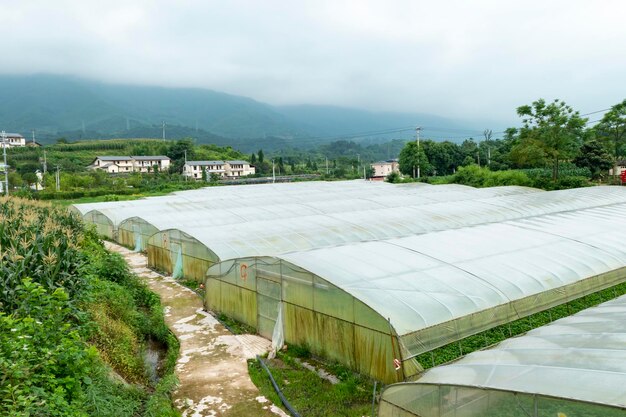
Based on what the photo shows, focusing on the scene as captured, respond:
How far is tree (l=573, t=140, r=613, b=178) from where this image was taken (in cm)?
5628

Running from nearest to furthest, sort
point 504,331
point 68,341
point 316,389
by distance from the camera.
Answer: point 68,341 < point 316,389 < point 504,331

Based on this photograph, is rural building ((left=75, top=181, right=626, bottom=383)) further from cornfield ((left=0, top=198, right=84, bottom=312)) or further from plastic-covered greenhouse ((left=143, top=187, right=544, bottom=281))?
cornfield ((left=0, top=198, right=84, bottom=312))

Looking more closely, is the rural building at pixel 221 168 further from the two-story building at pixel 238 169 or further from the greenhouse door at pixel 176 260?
the greenhouse door at pixel 176 260

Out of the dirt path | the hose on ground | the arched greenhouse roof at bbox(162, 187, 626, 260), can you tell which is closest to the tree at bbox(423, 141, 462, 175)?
the arched greenhouse roof at bbox(162, 187, 626, 260)

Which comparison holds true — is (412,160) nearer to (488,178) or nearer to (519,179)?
(488,178)

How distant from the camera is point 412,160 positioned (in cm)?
7144

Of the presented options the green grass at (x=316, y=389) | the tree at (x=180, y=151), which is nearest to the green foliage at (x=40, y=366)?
the green grass at (x=316, y=389)

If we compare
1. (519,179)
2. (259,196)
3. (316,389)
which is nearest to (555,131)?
(519,179)

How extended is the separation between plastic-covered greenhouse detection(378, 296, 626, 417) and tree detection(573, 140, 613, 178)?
56.2 metres

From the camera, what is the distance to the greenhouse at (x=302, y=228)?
18.2m

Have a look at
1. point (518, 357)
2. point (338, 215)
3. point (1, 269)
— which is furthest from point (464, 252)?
point (1, 269)

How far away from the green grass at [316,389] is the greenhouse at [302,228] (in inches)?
256

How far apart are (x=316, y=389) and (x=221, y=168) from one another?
97.1 metres

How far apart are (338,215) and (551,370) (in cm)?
1728
